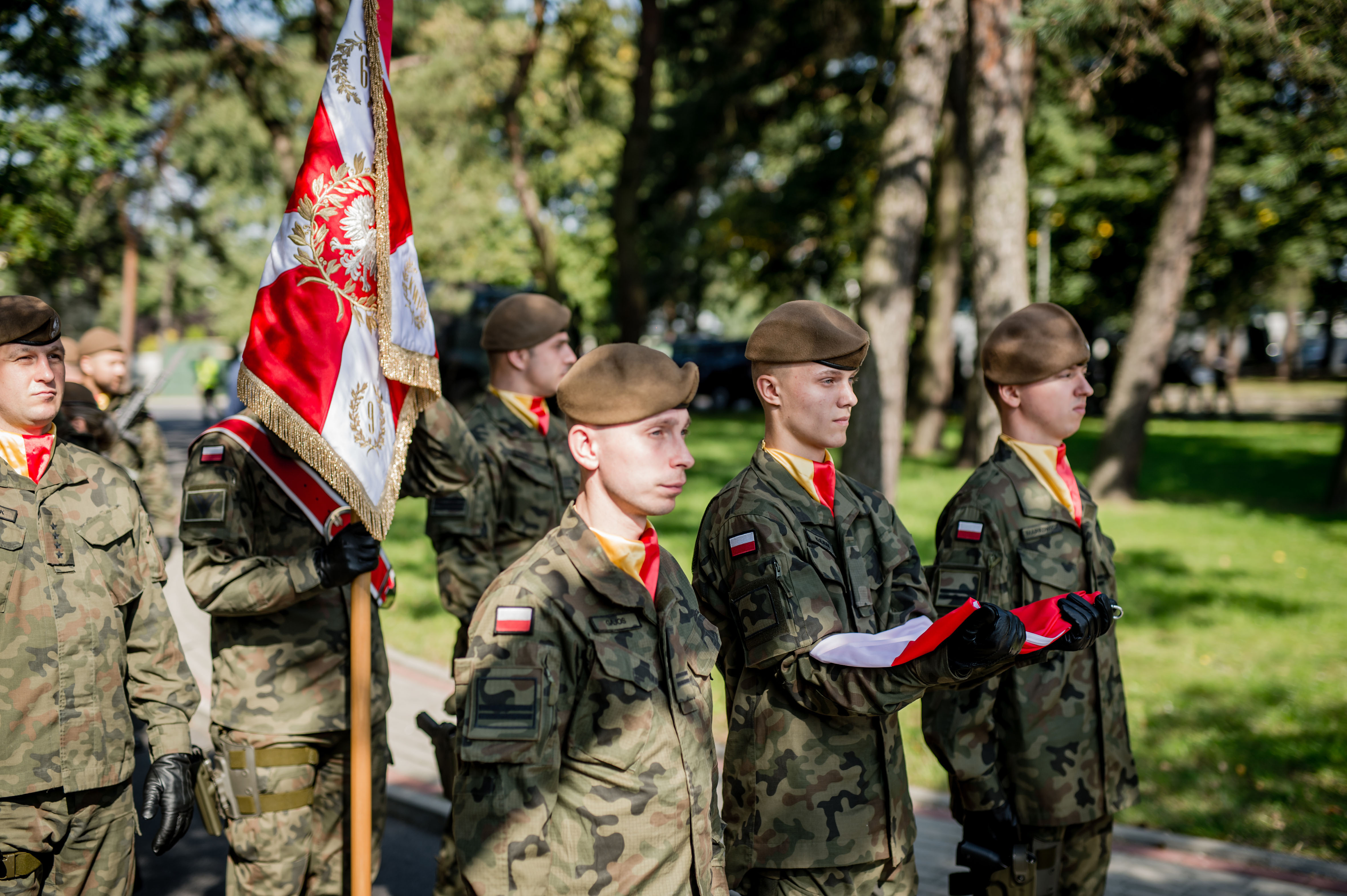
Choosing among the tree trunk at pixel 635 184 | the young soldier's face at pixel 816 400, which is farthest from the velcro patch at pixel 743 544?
the tree trunk at pixel 635 184

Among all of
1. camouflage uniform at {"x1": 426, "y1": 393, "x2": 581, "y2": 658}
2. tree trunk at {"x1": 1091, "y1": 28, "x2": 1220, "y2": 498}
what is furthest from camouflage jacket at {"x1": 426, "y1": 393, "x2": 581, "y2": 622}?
tree trunk at {"x1": 1091, "y1": 28, "x2": 1220, "y2": 498}

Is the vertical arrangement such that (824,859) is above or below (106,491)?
below

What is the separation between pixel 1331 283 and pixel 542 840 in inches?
850

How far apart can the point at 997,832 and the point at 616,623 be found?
1567 millimetres

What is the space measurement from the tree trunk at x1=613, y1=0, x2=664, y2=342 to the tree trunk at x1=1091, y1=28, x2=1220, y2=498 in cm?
678

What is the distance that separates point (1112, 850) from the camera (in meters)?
5.18

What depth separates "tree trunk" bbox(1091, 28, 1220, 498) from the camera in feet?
45.3

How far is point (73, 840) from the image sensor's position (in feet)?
10.0

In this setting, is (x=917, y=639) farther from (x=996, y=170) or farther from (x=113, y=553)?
(x=996, y=170)

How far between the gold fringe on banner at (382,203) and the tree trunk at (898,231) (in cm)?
466

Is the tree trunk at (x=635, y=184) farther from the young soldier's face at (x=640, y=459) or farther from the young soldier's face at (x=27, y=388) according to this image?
the young soldier's face at (x=640, y=459)

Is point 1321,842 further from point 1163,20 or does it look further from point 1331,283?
point 1331,283

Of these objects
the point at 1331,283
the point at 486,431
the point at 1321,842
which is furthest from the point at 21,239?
the point at 1331,283

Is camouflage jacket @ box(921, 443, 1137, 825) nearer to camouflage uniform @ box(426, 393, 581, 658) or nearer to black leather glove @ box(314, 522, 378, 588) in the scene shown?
black leather glove @ box(314, 522, 378, 588)
